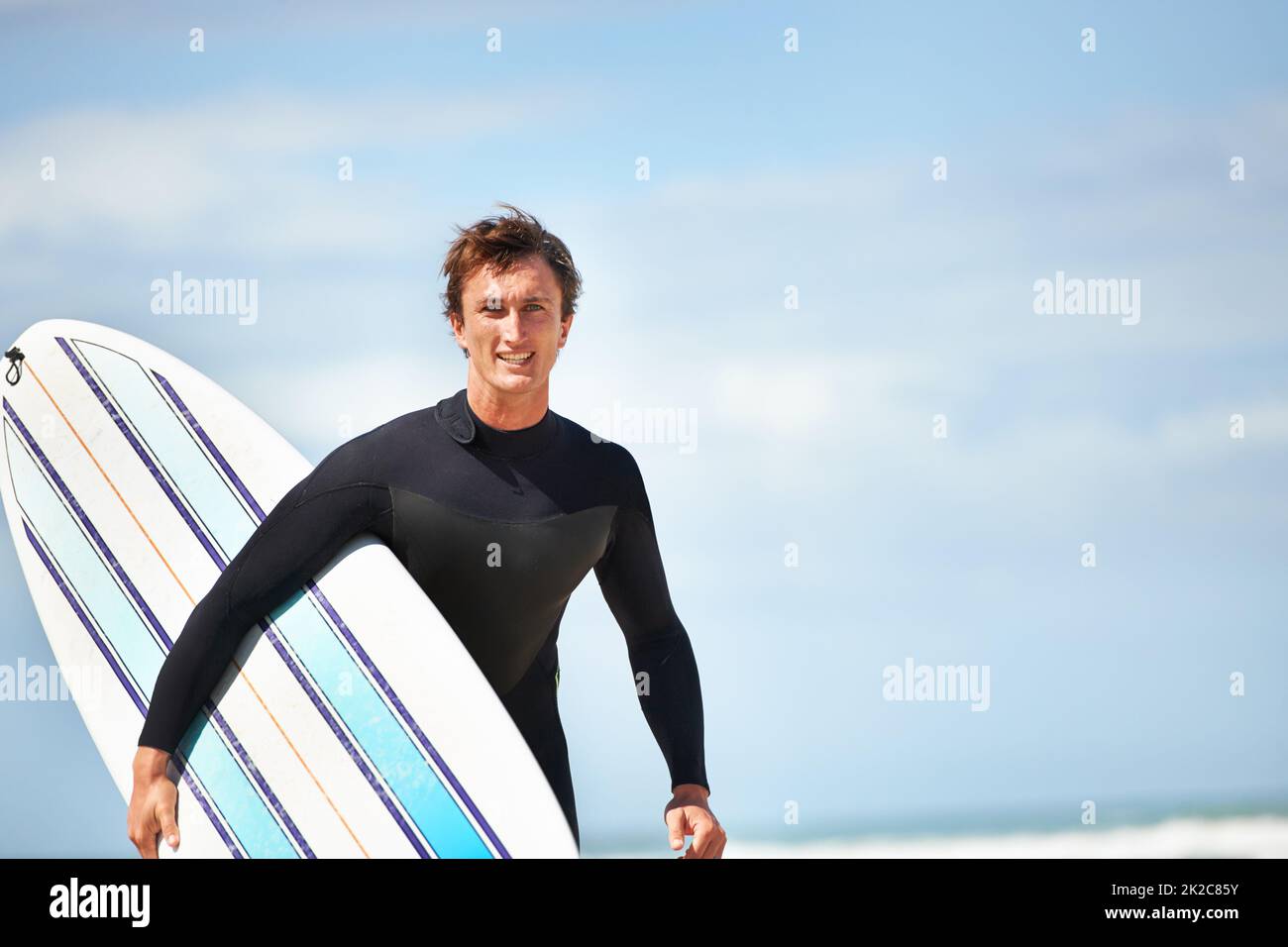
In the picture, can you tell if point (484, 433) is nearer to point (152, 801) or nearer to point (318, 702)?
point (318, 702)

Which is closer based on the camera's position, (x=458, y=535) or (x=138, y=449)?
(x=458, y=535)

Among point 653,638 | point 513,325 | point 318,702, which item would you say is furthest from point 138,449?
point 653,638

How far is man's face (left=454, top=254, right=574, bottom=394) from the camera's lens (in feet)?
9.39

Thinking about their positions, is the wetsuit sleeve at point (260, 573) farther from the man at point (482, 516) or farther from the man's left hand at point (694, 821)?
the man's left hand at point (694, 821)

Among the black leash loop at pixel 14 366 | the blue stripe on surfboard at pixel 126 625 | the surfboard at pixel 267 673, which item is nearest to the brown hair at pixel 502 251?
the surfboard at pixel 267 673

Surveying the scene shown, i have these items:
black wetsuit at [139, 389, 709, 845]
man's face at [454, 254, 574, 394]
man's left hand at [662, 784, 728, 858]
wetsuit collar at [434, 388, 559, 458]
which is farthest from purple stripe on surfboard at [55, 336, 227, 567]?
man's left hand at [662, 784, 728, 858]

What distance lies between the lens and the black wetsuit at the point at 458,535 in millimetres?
2842

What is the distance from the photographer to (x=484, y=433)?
2.90 metres

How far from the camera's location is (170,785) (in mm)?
2859

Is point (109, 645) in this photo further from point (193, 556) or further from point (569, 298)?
point (569, 298)

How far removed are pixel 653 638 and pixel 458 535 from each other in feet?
1.70

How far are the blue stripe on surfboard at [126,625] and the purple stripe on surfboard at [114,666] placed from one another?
14 millimetres

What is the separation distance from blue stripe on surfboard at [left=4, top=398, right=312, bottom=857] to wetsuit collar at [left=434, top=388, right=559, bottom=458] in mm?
746
